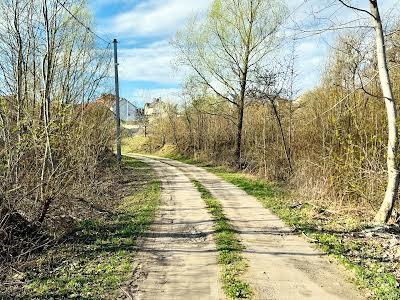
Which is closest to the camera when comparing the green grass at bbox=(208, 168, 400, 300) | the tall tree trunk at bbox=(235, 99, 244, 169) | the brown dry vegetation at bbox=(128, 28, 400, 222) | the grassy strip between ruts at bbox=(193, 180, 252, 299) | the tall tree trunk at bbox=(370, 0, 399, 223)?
the grassy strip between ruts at bbox=(193, 180, 252, 299)

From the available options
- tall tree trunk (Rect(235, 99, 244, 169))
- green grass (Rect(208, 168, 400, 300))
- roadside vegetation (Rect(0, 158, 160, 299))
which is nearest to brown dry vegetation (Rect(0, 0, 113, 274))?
roadside vegetation (Rect(0, 158, 160, 299))

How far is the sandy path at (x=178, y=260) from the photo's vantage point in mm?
5297

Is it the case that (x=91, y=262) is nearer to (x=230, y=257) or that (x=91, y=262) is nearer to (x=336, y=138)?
Result: (x=230, y=257)

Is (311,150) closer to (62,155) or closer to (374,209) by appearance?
(374,209)

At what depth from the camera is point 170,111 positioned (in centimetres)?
4166

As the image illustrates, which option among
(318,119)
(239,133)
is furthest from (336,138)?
(239,133)

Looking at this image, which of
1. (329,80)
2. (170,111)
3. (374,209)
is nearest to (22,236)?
(374,209)

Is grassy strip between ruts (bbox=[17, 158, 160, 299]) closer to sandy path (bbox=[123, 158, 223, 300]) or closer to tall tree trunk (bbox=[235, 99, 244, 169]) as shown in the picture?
sandy path (bbox=[123, 158, 223, 300])

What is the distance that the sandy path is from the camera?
17.4 ft

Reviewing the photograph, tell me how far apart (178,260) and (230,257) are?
0.88 meters

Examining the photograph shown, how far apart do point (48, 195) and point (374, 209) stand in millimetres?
7446

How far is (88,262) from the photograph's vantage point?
6672mm

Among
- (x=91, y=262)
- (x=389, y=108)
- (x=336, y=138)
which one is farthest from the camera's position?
(x=336, y=138)

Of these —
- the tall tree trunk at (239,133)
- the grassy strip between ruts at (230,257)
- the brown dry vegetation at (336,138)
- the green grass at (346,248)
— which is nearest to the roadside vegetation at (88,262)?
the grassy strip between ruts at (230,257)
